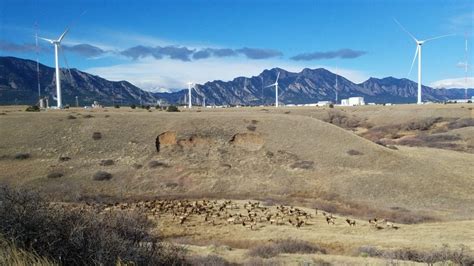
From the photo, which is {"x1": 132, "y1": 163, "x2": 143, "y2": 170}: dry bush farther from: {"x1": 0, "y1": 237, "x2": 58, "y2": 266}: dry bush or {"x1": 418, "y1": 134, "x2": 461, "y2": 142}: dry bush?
{"x1": 418, "y1": 134, "x2": 461, "y2": 142}: dry bush

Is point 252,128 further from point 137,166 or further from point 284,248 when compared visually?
point 284,248

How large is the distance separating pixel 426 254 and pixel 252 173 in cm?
3077

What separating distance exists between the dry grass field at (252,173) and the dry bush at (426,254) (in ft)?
4.38

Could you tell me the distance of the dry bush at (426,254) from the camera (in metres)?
16.6

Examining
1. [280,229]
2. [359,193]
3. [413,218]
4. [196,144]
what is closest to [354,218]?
[413,218]

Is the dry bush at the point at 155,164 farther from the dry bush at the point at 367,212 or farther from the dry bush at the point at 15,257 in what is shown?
the dry bush at the point at 15,257

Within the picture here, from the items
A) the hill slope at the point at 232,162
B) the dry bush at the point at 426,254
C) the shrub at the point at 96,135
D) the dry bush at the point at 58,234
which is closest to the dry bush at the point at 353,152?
the hill slope at the point at 232,162

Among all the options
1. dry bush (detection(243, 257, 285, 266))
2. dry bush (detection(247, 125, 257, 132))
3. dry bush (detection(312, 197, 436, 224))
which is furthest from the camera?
dry bush (detection(247, 125, 257, 132))

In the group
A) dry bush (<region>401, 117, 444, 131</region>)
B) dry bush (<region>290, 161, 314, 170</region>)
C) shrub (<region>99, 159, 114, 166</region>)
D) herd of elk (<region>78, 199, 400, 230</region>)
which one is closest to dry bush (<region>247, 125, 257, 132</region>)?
dry bush (<region>290, 161, 314, 170</region>)

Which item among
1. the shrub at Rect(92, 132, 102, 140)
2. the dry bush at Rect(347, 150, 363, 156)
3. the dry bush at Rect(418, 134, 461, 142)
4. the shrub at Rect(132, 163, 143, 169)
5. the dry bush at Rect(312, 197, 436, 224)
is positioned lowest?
the dry bush at Rect(312, 197, 436, 224)

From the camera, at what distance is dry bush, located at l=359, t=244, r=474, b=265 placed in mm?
16578

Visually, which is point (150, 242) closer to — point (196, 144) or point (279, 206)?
point (279, 206)

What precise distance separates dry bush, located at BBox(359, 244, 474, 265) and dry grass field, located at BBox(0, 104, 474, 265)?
1.33 metres

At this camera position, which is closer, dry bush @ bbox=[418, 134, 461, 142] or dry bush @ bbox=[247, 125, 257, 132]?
dry bush @ bbox=[247, 125, 257, 132]
